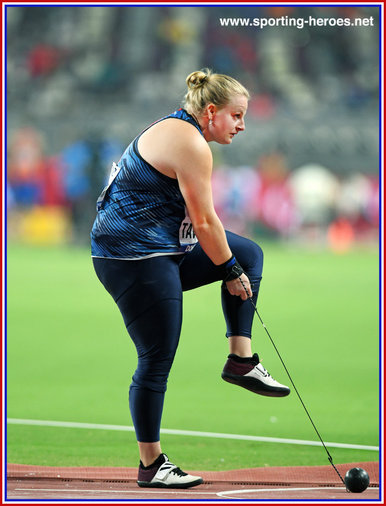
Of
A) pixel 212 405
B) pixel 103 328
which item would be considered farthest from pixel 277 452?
pixel 103 328

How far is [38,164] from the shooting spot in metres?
33.9

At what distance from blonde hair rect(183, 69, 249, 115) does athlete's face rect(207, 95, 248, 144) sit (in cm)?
3

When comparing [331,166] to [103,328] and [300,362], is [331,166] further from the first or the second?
[300,362]

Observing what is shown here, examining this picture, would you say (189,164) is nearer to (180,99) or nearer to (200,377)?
(200,377)

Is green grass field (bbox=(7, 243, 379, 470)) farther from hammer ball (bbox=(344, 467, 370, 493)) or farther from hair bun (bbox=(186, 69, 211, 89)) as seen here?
hair bun (bbox=(186, 69, 211, 89))

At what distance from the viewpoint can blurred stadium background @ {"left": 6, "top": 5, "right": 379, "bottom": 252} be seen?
32125 mm

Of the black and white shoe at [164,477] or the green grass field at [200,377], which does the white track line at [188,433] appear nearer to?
the green grass field at [200,377]

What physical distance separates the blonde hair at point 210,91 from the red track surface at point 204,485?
6.16 ft

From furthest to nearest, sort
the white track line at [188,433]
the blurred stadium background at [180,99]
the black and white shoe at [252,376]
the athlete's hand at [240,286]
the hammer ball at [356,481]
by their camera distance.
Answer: the blurred stadium background at [180,99] → the white track line at [188,433] → the black and white shoe at [252,376] → the athlete's hand at [240,286] → the hammer ball at [356,481]

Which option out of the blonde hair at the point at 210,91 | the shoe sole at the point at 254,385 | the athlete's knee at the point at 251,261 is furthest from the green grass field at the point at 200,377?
the blonde hair at the point at 210,91

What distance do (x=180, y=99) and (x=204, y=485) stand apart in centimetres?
3108

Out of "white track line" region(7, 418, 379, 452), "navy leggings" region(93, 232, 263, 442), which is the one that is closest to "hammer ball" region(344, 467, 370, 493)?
"navy leggings" region(93, 232, 263, 442)

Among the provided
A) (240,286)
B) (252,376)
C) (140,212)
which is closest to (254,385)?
(252,376)

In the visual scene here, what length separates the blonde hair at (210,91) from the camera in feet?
16.3
